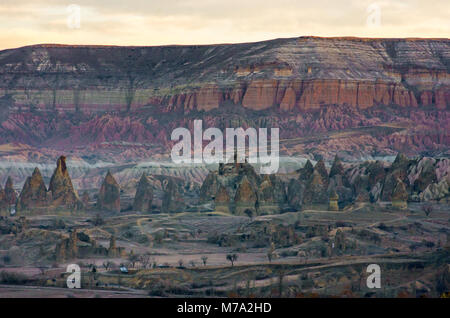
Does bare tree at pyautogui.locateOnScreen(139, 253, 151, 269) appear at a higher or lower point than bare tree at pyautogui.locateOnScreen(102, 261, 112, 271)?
lower

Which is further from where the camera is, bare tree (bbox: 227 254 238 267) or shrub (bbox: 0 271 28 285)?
bare tree (bbox: 227 254 238 267)

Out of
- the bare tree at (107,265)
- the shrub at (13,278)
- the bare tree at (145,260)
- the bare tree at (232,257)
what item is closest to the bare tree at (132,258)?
the bare tree at (145,260)

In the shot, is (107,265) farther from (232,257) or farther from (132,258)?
(232,257)

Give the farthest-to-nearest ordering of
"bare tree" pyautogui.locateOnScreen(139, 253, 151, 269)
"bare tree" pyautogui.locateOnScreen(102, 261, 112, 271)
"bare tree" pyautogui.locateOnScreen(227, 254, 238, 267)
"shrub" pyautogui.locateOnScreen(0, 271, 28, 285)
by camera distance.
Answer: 1. "bare tree" pyautogui.locateOnScreen(227, 254, 238, 267)
2. "bare tree" pyautogui.locateOnScreen(139, 253, 151, 269)
3. "bare tree" pyautogui.locateOnScreen(102, 261, 112, 271)
4. "shrub" pyautogui.locateOnScreen(0, 271, 28, 285)

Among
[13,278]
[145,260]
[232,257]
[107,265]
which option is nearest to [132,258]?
[145,260]

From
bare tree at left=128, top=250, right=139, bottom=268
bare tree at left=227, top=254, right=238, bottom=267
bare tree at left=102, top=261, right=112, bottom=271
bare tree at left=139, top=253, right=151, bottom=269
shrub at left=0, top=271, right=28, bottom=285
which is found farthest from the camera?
bare tree at left=227, top=254, right=238, bottom=267

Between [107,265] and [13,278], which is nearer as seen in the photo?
[13,278]

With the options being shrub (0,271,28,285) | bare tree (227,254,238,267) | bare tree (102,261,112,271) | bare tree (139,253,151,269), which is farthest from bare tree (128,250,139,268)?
shrub (0,271,28,285)

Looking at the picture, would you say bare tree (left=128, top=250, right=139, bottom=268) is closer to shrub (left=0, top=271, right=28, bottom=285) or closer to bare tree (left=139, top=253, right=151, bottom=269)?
bare tree (left=139, top=253, right=151, bottom=269)

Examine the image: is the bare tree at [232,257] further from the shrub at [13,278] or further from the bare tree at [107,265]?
the shrub at [13,278]

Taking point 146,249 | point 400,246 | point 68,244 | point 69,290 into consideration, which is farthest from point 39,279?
point 400,246
